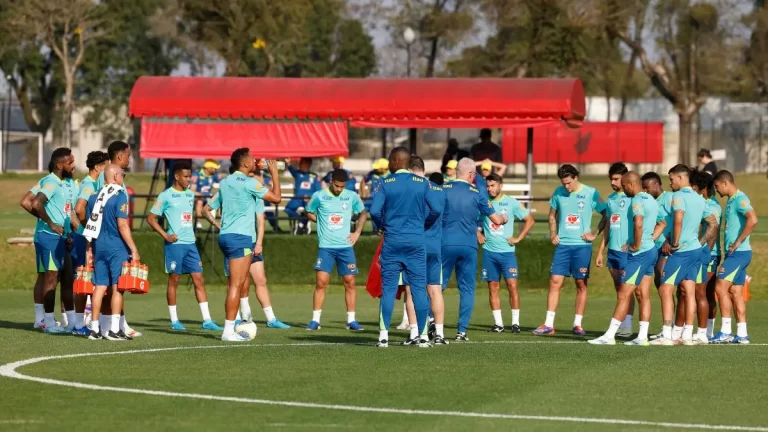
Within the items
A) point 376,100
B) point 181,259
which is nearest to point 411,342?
point 181,259

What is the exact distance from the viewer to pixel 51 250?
1611 centimetres

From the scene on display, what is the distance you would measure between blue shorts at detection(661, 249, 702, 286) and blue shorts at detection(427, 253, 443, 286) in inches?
102

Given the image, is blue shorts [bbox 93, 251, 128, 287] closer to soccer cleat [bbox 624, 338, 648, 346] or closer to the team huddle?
the team huddle

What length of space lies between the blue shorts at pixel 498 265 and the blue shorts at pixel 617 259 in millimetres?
2303

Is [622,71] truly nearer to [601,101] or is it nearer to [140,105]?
[601,101]

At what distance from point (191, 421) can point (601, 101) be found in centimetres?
6713

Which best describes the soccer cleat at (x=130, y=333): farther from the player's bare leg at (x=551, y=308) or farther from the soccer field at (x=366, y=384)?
the player's bare leg at (x=551, y=308)

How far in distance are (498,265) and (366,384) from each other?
23.4 ft

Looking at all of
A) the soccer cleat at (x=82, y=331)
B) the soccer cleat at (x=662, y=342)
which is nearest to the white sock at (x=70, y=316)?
the soccer cleat at (x=82, y=331)

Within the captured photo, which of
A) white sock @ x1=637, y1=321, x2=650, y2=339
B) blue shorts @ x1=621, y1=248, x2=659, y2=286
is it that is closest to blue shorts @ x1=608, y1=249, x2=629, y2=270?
blue shorts @ x1=621, y1=248, x2=659, y2=286

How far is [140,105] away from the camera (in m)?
27.9

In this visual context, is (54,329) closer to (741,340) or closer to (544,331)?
(544,331)

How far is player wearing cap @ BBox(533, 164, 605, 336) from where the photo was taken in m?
17.1

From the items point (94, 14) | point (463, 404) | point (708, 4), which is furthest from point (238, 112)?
point (94, 14)
